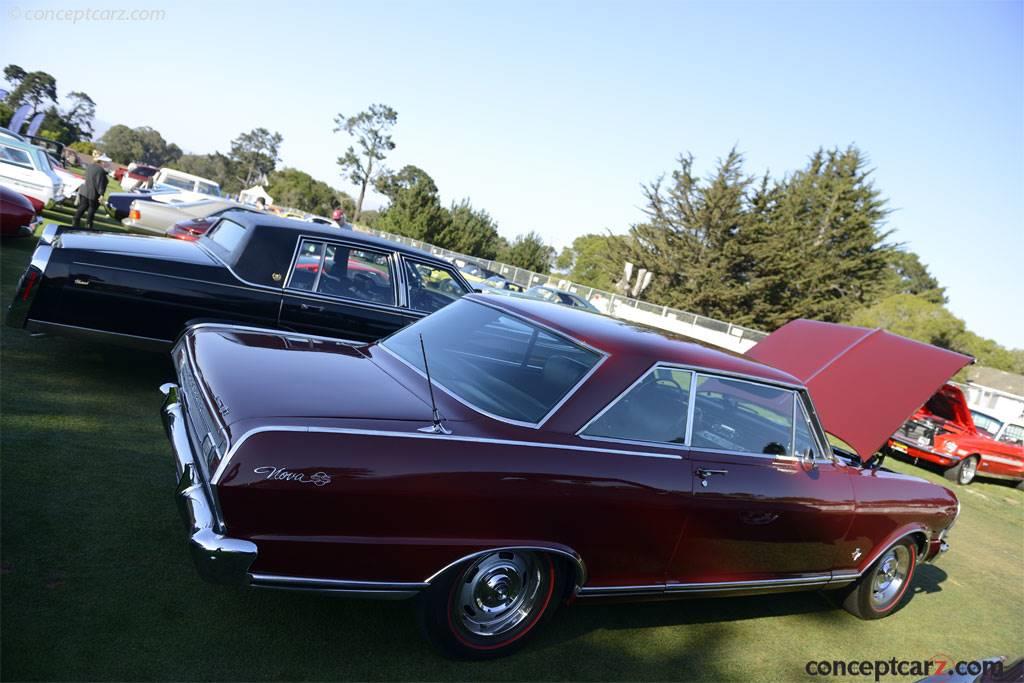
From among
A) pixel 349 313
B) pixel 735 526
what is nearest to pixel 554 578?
pixel 735 526

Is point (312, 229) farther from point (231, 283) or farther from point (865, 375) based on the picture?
point (865, 375)

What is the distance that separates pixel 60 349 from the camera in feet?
19.4

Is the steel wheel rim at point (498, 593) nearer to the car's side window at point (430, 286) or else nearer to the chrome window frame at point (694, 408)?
the chrome window frame at point (694, 408)

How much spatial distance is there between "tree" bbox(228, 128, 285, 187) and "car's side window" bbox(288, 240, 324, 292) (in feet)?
383

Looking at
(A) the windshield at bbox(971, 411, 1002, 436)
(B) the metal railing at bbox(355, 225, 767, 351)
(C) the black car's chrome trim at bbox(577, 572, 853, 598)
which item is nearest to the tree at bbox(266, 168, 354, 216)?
(B) the metal railing at bbox(355, 225, 767, 351)

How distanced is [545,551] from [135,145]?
132 m

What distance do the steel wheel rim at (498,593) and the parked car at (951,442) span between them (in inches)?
394

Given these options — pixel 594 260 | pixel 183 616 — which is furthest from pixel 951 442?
pixel 594 260

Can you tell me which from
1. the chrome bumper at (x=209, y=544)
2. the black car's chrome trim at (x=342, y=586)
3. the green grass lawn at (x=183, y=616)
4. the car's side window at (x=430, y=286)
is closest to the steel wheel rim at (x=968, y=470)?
the green grass lawn at (x=183, y=616)

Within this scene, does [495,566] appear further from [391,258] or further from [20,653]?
[391,258]

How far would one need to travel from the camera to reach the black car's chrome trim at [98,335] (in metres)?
4.72

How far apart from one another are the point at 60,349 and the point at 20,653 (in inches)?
172

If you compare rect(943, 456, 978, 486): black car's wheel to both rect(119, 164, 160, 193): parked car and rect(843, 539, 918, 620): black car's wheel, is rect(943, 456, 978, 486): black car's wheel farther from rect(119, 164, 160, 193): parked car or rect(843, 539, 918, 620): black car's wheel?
rect(119, 164, 160, 193): parked car

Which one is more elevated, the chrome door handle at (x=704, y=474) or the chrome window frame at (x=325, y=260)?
the chrome window frame at (x=325, y=260)
